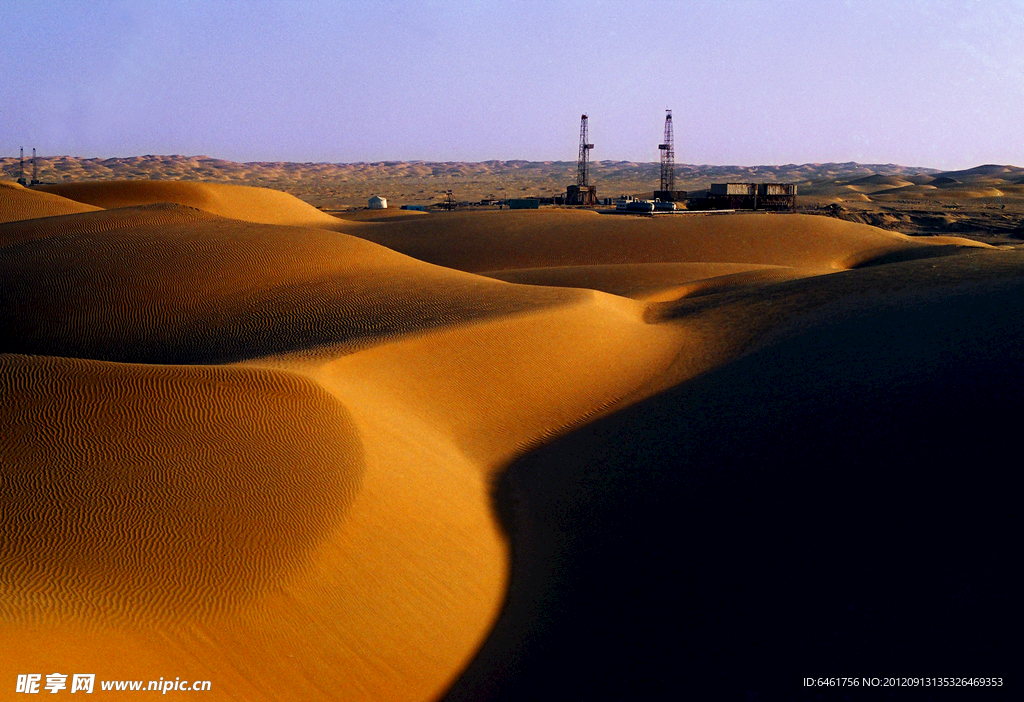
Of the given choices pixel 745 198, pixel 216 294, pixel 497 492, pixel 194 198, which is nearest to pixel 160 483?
pixel 497 492

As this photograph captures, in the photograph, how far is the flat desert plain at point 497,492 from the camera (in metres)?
7.19

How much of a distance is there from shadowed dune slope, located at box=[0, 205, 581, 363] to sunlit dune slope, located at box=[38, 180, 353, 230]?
2014 centimetres

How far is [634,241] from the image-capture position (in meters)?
36.0

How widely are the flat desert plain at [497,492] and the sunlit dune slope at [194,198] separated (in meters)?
24.8

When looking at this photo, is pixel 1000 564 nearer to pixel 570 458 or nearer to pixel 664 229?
pixel 570 458

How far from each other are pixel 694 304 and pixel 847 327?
5584 mm

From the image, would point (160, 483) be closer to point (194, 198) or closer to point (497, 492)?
point (497, 492)

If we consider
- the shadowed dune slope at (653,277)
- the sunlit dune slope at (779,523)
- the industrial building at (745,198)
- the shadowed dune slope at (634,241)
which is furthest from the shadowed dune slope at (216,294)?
the industrial building at (745,198)

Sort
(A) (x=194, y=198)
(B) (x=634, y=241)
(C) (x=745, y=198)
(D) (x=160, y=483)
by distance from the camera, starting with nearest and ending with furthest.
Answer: (D) (x=160, y=483), (B) (x=634, y=241), (A) (x=194, y=198), (C) (x=745, y=198)

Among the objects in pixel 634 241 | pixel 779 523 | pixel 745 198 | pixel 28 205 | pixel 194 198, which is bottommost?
pixel 779 523

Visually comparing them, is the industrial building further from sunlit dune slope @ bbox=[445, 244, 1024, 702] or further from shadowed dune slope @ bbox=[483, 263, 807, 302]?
sunlit dune slope @ bbox=[445, 244, 1024, 702]

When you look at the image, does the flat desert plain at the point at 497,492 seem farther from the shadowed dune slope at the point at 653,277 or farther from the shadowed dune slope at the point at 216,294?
the shadowed dune slope at the point at 653,277

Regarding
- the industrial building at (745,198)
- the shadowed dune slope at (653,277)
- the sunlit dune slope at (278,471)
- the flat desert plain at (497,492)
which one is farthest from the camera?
the industrial building at (745,198)

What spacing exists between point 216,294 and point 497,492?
879 cm
